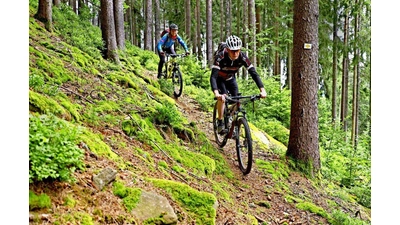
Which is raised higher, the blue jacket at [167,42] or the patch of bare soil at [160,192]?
the blue jacket at [167,42]

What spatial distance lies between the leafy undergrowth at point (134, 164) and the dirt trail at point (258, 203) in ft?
0.07

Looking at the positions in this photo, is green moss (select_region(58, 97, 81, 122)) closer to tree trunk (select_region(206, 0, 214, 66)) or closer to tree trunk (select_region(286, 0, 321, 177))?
tree trunk (select_region(286, 0, 321, 177))

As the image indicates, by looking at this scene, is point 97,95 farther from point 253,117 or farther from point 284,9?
point 284,9

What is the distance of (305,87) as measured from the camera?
7332 mm

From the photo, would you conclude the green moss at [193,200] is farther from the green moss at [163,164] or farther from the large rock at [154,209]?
the green moss at [163,164]

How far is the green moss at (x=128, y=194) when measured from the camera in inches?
139

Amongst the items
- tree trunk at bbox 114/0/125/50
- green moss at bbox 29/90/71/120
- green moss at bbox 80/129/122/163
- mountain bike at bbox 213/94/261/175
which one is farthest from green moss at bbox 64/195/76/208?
tree trunk at bbox 114/0/125/50

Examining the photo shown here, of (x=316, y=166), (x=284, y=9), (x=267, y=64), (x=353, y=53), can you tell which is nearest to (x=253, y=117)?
(x=316, y=166)

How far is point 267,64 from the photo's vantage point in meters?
28.5

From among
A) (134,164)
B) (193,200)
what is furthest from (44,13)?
(193,200)

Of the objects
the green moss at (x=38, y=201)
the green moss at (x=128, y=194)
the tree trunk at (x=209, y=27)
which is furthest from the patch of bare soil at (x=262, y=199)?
the tree trunk at (x=209, y=27)

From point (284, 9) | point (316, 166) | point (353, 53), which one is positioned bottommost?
point (316, 166)

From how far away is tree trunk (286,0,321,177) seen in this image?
724 cm
